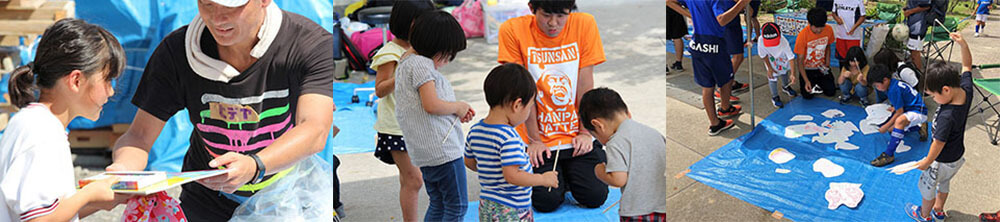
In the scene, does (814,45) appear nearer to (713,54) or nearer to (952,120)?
(713,54)

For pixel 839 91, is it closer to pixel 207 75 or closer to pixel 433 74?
pixel 433 74

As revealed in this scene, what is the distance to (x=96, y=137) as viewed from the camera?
83.6 inches

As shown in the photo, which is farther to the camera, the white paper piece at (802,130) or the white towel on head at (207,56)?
the white paper piece at (802,130)

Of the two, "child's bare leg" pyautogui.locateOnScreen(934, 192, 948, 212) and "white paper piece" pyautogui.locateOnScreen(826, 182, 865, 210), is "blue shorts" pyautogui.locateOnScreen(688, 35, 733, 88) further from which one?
"child's bare leg" pyautogui.locateOnScreen(934, 192, 948, 212)

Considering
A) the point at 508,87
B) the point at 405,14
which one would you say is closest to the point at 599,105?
the point at 508,87

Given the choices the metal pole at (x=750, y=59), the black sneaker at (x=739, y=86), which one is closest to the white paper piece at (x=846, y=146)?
the metal pole at (x=750, y=59)

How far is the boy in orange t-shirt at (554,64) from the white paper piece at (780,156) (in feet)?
3.03

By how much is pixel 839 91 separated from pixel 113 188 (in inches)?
99.0

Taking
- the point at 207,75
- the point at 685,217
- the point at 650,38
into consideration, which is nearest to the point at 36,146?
the point at 207,75

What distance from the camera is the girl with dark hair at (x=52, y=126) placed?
195cm

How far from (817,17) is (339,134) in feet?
5.82

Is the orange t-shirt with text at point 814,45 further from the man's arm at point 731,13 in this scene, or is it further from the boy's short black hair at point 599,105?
the boy's short black hair at point 599,105

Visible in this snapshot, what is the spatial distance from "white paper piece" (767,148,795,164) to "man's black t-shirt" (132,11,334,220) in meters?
1.88

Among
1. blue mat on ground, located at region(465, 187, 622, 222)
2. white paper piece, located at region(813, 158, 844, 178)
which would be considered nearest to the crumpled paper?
blue mat on ground, located at region(465, 187, 622, 222)
